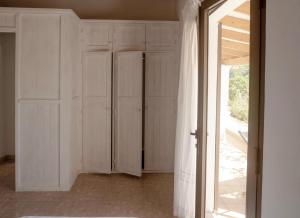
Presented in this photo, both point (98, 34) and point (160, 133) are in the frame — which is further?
point (160, 133)

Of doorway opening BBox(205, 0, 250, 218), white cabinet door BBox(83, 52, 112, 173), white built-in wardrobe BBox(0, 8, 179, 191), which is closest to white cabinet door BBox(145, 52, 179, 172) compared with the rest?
white built-in wardrobe BBox(0, 8, 179, 191)

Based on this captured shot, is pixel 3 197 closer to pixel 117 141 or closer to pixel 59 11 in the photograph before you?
pixel 117 141

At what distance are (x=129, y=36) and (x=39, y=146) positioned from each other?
2.15 m

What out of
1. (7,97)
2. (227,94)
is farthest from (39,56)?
(227,94)

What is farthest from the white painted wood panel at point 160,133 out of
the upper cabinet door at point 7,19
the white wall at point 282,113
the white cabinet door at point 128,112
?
the white wall at point 282,113

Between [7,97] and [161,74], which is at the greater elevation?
[161,74]

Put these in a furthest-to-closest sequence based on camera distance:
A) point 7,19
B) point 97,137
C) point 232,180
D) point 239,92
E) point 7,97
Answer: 1. point 7,97
2. point 97,137
3. point 232,180
4. point 7,19
5. point 239,92

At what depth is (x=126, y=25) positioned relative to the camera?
5.57 meters

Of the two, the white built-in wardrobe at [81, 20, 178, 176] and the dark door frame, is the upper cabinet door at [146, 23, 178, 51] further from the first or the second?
the dark door frame

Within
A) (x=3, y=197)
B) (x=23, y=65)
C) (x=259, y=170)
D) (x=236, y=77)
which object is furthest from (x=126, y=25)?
(x=259, y=170)

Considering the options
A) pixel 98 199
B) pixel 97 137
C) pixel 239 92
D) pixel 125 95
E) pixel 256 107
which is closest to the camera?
pixel 256 107

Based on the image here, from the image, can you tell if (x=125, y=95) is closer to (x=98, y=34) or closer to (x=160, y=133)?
(x=160, y=133)

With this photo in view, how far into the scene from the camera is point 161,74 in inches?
221

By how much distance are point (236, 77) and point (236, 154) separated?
7.54 feet
